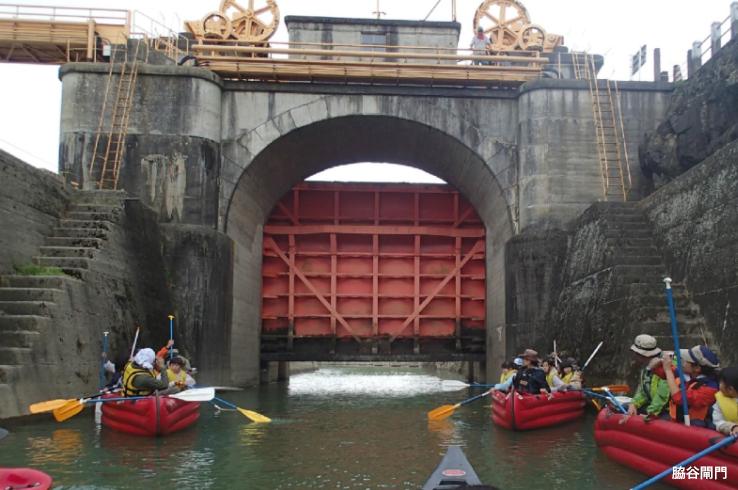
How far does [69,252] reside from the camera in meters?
→ 13.7

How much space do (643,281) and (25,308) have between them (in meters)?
11.1

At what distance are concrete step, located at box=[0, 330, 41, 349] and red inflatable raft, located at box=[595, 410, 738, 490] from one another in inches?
337

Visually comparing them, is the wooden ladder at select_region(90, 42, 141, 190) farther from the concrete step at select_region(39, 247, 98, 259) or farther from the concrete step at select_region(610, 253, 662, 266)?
the concrete step at select_region(610, 253, 662, 266)

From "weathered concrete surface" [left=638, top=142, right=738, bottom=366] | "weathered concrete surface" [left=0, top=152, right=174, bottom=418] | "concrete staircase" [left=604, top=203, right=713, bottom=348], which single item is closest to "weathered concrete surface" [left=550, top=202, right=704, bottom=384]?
"concrete staircase" [left=604, top=203, right=713, bottom=348]

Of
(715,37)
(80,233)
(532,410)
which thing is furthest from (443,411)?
(715,37)

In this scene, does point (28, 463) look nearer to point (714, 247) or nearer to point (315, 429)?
point (315, 429)

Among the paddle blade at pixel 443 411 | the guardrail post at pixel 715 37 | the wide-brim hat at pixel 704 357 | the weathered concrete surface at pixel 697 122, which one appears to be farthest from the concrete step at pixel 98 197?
the guardrail post at pixel 715 37

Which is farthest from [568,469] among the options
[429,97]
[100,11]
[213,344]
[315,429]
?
[100,11]

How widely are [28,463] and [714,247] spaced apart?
35.7 feet

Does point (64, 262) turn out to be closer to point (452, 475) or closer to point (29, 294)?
point (29, 294)

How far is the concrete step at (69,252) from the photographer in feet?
44.6

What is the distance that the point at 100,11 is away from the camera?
1917 cm

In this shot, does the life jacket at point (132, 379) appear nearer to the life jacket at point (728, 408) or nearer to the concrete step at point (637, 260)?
the life jacket at point (728, 408)

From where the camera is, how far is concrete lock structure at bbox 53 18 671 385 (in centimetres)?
1727
